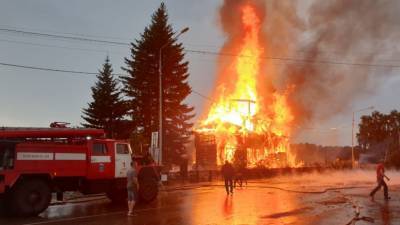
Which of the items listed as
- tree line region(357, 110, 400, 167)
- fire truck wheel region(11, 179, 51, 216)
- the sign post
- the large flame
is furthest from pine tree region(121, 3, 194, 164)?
tree line region(357, 110, 400, 167)

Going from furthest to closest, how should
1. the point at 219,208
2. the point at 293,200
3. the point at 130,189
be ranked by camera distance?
the point at 293,200 → the point at 219,208 → the point at 130,189

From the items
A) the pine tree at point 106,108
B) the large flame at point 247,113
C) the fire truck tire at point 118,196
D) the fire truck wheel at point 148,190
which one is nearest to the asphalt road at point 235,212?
the fire truck wheel at point 148,190

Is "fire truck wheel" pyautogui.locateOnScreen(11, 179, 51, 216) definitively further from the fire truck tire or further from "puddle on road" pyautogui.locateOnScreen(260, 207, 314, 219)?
"puddle on road" pyautogui.locateOnScreen(260, 207, 314, 219)

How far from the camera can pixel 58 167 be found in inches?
627

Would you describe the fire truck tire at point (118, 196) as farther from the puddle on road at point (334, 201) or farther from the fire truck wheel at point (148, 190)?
the puddle on road at point (334, 201)

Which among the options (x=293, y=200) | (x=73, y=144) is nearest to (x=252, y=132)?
(x=293, y=200)

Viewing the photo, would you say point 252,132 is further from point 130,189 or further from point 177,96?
point 130,189

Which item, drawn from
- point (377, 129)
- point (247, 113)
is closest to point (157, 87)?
point (247, 113)

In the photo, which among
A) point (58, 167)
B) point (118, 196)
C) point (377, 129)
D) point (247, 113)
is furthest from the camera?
point (377, 129)

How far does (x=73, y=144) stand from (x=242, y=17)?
42.2m

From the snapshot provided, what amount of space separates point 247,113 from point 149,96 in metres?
16.2

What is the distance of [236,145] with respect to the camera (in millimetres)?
55188

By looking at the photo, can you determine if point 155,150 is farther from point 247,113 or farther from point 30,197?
point 247,113

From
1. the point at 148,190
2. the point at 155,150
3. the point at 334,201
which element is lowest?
the point at 334,201
